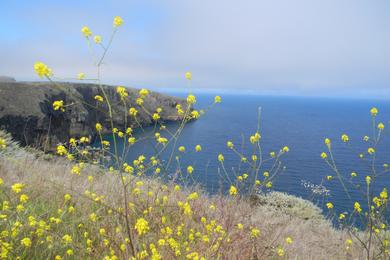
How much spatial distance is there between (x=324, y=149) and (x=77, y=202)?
6084 cm

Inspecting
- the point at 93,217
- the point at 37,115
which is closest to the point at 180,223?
the point at 93,217

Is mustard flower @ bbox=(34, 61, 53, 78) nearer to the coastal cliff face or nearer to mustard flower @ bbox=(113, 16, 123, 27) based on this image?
mustard flower @ bbox=(113, 16, 123, 27)

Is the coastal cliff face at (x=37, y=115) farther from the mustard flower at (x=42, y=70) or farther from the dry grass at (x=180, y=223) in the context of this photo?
the mustard flower at (x=42, y=70)

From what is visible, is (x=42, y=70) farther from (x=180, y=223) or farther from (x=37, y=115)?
(x=37, y=115)

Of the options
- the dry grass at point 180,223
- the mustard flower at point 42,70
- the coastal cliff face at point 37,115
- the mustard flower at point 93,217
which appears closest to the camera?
the mustard flower at point 42,70

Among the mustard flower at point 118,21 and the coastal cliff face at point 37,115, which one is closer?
the mustard flower at point 118,21

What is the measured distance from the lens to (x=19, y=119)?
44.7 meters

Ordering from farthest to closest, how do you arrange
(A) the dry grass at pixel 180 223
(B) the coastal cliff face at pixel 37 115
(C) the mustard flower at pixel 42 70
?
(B) the coastal cliff face at pixel 37 115 → (A) the dry grass at pixel 180 223 → (C) the mustard flower at pixel 42 70

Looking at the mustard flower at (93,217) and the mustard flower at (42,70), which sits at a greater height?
the mustard flower at (42,70)

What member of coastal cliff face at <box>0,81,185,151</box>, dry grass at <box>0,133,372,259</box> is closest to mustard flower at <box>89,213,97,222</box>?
dry grass at <box>0,133,372,259</box>

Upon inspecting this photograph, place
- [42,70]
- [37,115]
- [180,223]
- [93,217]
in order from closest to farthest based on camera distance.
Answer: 1. [42,70]
2. [93,217]
3. [180,223]
4. [37,115]

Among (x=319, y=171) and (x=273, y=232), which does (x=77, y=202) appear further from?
(x=319, y=171)

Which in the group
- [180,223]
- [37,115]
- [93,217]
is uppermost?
[93,217]

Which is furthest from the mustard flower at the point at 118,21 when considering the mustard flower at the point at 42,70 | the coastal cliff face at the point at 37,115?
the coastal cliff face at the point at 37,115
